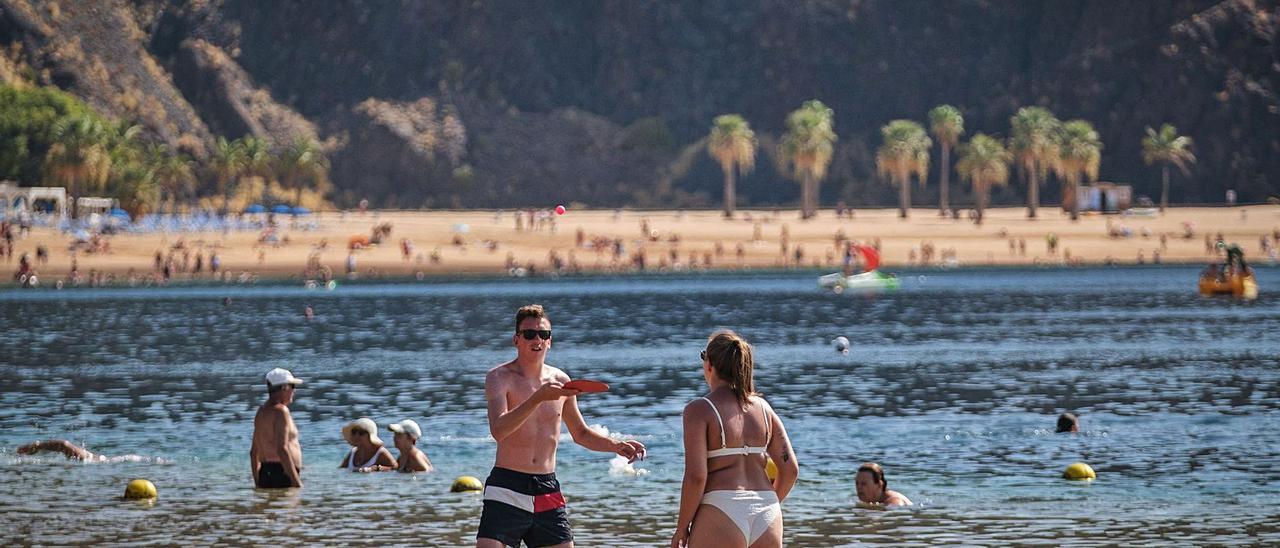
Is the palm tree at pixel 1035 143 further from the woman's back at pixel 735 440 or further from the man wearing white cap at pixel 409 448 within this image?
the woman's back at pixel 735 440

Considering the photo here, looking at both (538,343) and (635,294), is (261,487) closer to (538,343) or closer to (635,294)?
(538,343)

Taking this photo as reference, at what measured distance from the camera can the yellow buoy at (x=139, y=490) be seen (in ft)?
73.6

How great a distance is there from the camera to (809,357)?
51.5 metres

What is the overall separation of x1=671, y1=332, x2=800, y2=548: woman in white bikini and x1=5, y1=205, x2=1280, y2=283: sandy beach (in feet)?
322

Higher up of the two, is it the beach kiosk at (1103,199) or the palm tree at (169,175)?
the palm tree at (169,175)

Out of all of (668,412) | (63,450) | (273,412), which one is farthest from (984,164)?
(273,412)

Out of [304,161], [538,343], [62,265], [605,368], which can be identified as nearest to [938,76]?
[304,161]

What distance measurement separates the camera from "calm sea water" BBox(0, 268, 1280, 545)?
20.6 meters

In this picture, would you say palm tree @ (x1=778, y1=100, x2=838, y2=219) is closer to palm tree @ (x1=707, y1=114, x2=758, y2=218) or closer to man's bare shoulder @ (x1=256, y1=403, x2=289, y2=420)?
palm tree @ (x1=707, y1=114, x2=758, y2=218)

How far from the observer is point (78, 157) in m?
128

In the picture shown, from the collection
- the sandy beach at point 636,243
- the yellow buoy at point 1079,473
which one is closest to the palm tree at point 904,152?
the sandy beach at point 636,243

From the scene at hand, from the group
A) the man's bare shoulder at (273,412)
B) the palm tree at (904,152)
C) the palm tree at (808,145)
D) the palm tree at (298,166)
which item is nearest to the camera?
the man's bare shoulder at (273,412)

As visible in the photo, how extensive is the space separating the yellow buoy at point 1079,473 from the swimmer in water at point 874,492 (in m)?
3.25

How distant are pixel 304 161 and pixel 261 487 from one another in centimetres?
14870
